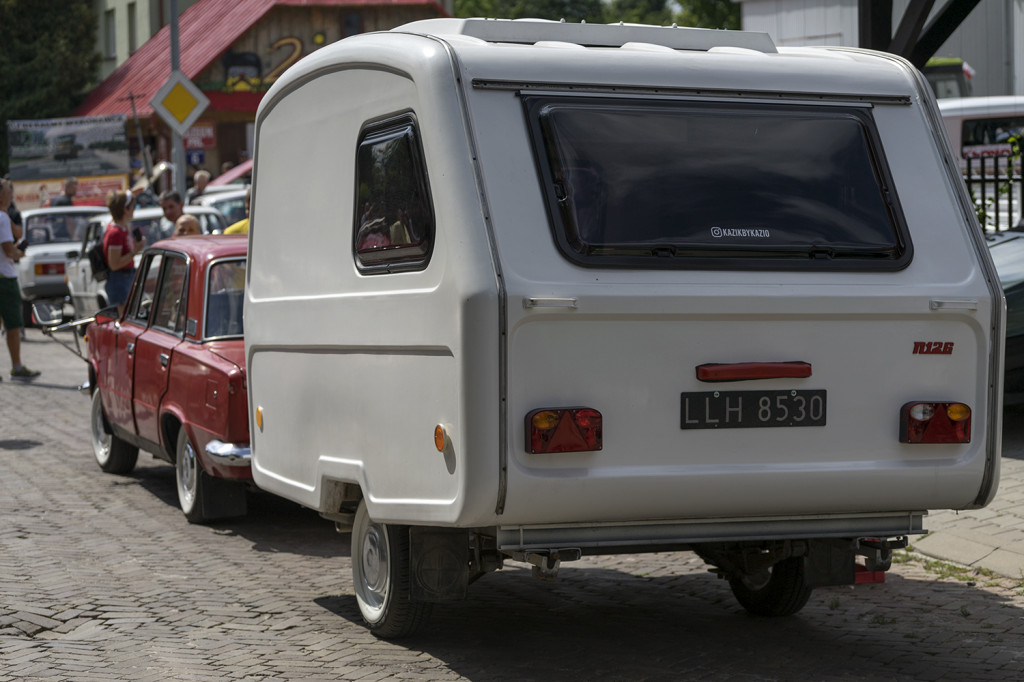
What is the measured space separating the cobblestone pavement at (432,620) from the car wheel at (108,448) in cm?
160

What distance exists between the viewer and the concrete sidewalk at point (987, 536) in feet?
25.5

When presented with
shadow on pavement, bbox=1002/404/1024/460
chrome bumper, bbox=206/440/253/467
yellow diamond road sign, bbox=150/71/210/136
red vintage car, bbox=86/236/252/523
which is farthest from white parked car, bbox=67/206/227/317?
shadow on pavement, bbox=1002/404/1024/460

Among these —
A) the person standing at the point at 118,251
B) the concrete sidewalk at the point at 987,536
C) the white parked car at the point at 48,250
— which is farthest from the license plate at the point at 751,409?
the white parked car at the point at 48,250

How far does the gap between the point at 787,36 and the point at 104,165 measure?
20034 millimetres

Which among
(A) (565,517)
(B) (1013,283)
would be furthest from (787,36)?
(A) (565,517)

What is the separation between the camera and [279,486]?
7.11 metres

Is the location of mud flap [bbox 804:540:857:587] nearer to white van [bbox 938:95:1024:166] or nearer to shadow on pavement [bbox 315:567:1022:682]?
shadow on pavement [bbox 315:567:1022:682]

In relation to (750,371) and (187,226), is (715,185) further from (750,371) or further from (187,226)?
(187,226)

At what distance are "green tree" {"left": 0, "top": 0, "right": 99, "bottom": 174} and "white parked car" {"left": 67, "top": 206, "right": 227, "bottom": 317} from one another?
92.5 ft

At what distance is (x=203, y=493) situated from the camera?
901 cm

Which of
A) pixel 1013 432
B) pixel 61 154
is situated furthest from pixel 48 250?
pixel 1013 432

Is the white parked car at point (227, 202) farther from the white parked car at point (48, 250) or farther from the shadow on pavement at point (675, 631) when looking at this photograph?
the shadow on pavement at point (675, 631)

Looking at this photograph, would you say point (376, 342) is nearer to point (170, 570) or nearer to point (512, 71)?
point (512, 71)

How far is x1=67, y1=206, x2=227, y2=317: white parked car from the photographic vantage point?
760 inches
